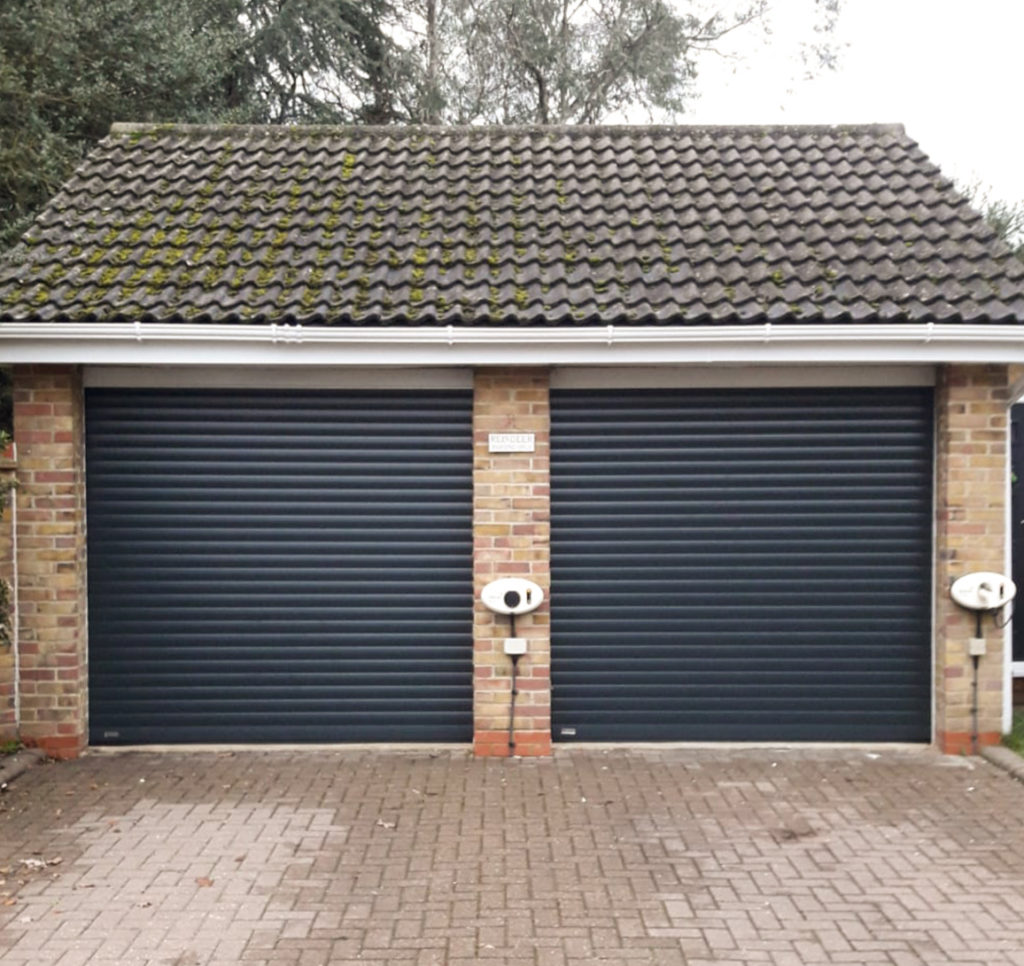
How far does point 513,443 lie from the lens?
24.3 feet

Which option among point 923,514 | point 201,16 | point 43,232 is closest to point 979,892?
point 923,514

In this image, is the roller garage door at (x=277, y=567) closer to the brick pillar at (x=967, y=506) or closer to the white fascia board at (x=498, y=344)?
the white fascia board at (x=498, y=344)

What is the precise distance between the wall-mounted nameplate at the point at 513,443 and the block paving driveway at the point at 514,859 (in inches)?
82.8

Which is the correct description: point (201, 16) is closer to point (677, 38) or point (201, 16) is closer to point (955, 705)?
point (677, 38)

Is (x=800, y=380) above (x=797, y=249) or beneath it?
beneath

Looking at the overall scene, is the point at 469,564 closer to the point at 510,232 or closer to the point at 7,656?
the point at 510,232

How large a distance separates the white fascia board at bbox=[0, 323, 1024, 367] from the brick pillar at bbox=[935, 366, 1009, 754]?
404 millimetres

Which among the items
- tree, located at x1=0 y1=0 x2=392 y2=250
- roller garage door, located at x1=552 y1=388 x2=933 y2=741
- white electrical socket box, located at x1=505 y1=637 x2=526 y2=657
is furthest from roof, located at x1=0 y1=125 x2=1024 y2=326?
tree, located at x1=0 y1=0 x2=392 y2=250

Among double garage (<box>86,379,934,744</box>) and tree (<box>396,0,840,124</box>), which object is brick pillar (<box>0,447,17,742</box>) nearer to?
double garage (<box>86,379,934,744</box>)

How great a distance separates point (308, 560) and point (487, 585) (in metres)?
1.29

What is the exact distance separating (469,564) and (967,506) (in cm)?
344

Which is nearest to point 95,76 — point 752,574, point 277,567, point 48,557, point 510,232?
point 510,232

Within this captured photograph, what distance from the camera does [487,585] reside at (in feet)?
24.2

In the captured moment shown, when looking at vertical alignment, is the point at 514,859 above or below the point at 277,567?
below
